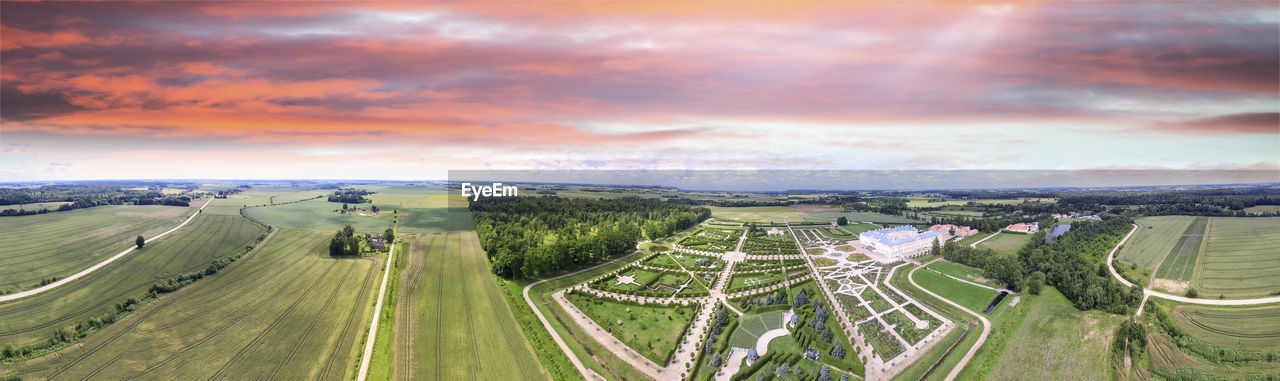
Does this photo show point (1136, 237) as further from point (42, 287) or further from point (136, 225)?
point (136, 225)

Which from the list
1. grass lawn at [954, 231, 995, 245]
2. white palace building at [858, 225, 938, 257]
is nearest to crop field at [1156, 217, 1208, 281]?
grass lawn at [954, 231, 995, 245]

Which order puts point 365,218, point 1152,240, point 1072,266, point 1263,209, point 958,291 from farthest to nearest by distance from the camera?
point 365,218
point 1263,209
point 1152,240
point 1072,266
point 958,291

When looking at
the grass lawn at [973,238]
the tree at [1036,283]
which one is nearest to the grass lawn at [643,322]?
the tree at [1036,283]

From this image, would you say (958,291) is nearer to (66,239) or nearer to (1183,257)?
(1183,257)

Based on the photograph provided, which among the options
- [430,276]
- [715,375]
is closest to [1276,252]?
[715,375]

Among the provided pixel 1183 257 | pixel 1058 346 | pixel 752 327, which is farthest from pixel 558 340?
pixel 1183 257

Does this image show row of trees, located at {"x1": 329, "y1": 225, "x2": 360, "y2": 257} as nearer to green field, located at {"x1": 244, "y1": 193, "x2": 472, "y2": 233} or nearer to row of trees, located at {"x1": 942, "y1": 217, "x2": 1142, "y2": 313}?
green field, located at {"x1": 244, "y1": 193, "x2": 472, "y2": 233}

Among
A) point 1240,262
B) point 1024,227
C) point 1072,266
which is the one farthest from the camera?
point 1024,227
